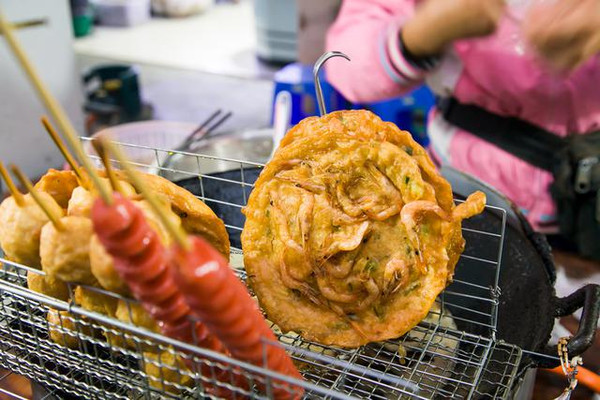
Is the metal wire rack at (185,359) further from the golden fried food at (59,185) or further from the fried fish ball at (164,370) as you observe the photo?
the golden fried food at (59,185)

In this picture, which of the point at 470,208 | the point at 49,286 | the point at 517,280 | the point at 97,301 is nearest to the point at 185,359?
the point at 97,301

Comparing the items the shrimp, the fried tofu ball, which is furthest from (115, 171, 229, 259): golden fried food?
the shrimp

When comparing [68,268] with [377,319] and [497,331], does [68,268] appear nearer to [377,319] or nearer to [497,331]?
[377,319]

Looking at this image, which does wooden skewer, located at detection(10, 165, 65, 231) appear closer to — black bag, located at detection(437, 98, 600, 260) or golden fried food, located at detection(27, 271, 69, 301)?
golden fried food, located at detection(27, 271, 69, 301)

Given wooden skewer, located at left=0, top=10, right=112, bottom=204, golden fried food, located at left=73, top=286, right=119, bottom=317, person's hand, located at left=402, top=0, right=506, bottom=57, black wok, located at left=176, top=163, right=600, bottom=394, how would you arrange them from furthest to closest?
person's hand, located at left=402, top=0, right=506, bottom=57 < black wok, located at left=176, top=163, right=600, bottom=394 < golden fried food, located at left=73, top=286, right=119, bottom=317 < wooden skewer, located at left=0, top=10, right=112, bottom=204

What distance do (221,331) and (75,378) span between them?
1.67ft

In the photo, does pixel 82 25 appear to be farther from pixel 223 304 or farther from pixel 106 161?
pixel 223 304

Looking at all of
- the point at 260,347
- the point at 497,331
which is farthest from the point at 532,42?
the point at 260,347

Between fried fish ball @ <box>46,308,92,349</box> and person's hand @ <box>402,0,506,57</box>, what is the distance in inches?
52.5

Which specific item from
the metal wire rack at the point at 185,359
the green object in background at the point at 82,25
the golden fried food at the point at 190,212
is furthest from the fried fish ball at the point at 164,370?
the green object in background at the point at 82,25

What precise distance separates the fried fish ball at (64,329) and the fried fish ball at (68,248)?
11 cm

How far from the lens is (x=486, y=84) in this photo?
1888mm

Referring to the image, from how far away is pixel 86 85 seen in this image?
14.0 ft

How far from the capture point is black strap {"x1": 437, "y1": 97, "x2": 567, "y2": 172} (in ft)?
5.97
